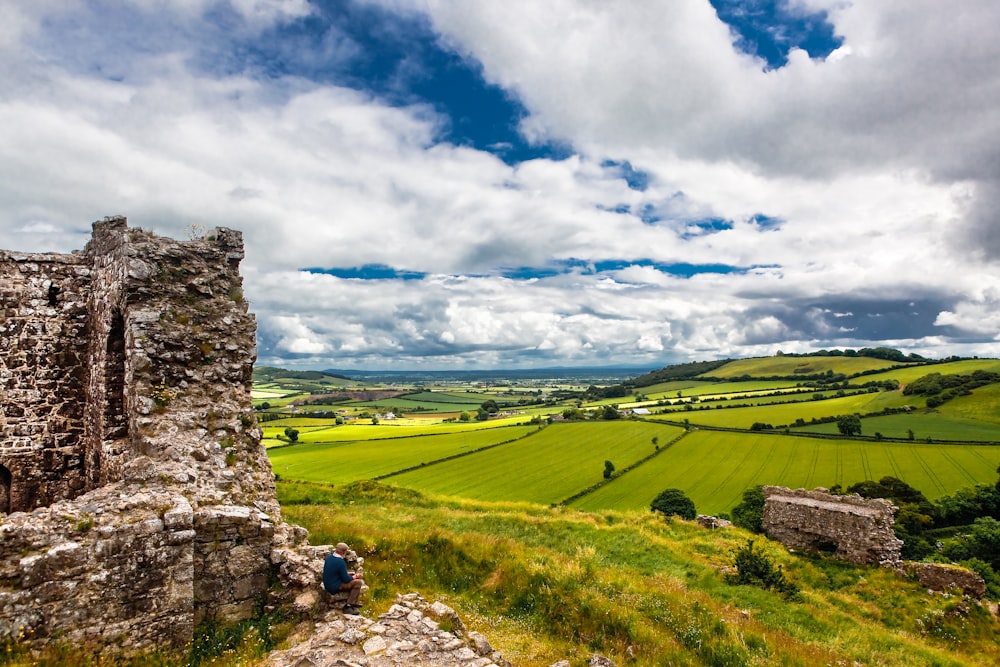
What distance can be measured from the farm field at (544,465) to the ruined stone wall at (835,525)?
2451 centimetres

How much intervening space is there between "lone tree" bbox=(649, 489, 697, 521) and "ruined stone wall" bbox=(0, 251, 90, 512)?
39.8 meters

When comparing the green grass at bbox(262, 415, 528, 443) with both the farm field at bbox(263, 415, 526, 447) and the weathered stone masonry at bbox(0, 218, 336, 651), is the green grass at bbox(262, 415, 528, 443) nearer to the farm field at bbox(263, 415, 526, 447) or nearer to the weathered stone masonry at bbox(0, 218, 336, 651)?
the farm field at bbox(263, 415, 526, 447)

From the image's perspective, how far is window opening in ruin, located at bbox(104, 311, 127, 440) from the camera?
391 inches

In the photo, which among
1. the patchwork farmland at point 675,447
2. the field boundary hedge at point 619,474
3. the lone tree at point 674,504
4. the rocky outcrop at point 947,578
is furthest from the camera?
the patchwork farmland at point 675,447

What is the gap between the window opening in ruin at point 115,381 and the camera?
9.93 m

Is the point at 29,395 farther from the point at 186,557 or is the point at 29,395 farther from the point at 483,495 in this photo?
the point at 483,495

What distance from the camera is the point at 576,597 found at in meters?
10.5

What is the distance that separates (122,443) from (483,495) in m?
37.8

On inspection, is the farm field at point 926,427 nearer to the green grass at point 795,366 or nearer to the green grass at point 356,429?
the green grass at point 356,429

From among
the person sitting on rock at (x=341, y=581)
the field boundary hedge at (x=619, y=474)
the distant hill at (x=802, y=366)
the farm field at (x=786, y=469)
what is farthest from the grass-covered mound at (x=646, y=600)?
the distant hill at (x=802, y=366)

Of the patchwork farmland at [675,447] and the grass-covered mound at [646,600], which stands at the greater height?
the grass-covered mound at [646,600]

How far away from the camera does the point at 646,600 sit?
1112 centimetres

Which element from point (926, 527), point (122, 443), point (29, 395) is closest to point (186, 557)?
point (122, 443)

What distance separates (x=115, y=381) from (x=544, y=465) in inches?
2044
